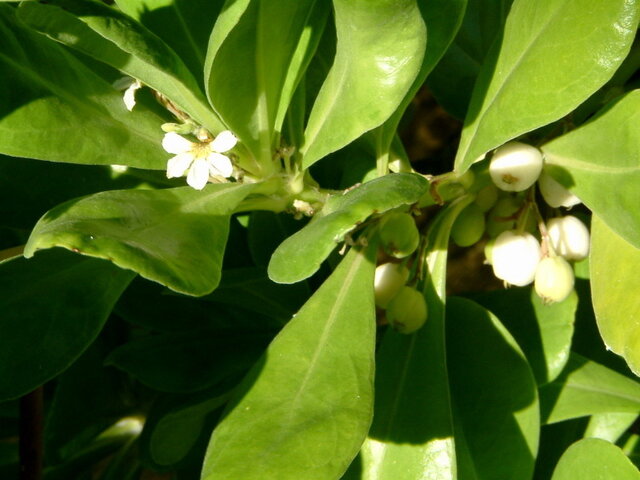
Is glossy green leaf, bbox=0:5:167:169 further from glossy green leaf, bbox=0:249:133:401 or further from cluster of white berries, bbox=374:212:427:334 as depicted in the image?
cluster of white berries, bbox=374:212:427:334

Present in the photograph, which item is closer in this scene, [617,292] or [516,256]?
[617,292]

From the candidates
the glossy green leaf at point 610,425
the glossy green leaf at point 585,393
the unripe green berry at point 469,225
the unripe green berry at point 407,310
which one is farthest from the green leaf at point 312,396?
the glossy green leaf at point 610,425

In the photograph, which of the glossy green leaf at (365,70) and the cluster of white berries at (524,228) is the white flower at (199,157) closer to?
the glossy green leaf at (365,70)

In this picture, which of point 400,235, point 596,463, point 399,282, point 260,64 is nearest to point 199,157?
point 260,64

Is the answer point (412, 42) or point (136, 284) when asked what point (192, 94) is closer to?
point (412, 42)

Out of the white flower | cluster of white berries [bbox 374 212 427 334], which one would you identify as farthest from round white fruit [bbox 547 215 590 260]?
the white flower

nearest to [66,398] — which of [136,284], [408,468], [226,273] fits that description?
[136,284]

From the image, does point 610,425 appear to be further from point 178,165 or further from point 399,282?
point 178,165
